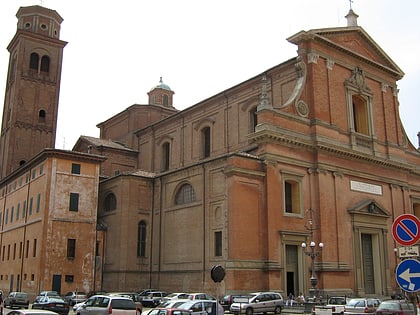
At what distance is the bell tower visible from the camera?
4562 cm

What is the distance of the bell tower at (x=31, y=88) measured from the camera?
4562 centimetres

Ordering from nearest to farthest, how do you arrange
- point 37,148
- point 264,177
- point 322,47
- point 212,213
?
point 264,177
point 212,213
point 322,47
point 37,148

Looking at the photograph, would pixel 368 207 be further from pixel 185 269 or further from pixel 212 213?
pixel 185 269

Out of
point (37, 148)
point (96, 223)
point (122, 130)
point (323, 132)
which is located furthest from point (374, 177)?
point (37, 148)

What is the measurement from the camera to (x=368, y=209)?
107 ft

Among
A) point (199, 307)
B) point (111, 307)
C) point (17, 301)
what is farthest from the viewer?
point (17, 301)

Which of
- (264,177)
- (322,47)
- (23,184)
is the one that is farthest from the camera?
(23,184)

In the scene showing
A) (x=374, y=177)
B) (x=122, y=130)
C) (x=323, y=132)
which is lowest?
(x=374, y=177)

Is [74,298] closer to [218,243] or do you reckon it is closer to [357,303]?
[218,243]

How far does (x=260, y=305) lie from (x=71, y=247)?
49.5 feet

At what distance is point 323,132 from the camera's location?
3127 centimetres

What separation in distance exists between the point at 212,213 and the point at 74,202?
32.7 ft

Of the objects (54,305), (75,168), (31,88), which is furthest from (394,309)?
(31,88)

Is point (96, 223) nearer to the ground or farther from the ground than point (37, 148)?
nearer to the ground
